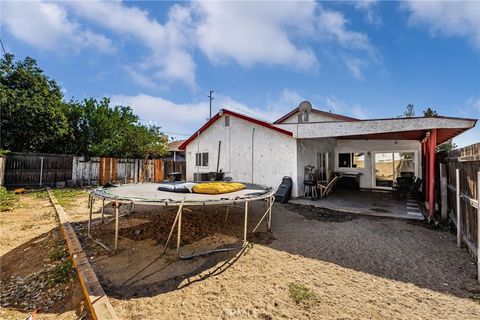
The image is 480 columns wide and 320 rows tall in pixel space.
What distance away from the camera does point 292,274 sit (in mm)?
3375

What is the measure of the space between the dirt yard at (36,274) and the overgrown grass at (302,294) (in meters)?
2.43

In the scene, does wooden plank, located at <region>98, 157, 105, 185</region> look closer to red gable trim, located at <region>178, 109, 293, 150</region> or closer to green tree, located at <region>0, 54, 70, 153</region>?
green tree, located at <region>0, 54, 70, 153</region>

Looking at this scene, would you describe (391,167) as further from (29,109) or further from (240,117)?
(29,109)

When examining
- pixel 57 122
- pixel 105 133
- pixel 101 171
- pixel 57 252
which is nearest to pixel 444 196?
pixel 57 252

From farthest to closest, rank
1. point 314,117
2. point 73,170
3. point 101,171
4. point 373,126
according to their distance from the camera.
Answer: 1. point 314,117
2. point 101,171
3. point 73,170
4. point 373,126

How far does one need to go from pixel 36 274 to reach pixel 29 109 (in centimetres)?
1392

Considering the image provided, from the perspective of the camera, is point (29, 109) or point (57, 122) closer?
point (29, 109)

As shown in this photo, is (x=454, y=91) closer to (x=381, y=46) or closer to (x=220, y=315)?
(x=381, y=46)

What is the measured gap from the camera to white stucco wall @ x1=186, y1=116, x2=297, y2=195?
9453 millimetres

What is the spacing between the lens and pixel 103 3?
6273 millimetres

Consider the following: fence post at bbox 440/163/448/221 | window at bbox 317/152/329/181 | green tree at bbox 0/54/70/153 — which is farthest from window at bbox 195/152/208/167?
fence post at bbox 440/163/448/221

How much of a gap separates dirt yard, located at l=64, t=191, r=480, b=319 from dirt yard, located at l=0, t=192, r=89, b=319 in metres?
0.40

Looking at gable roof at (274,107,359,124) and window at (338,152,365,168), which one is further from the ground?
gable roof at (274,107,359,124)

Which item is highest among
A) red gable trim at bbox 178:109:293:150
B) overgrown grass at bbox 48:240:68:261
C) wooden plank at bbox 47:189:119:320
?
red gable trim at bbox 178:109:293:150
